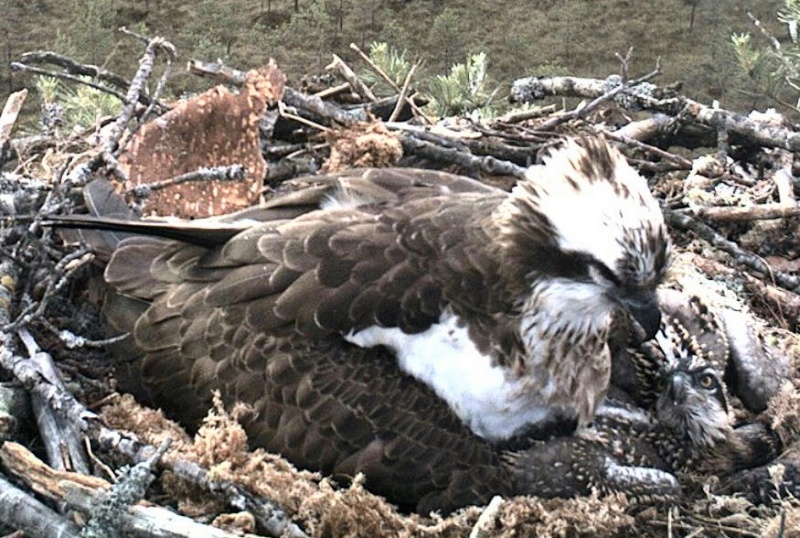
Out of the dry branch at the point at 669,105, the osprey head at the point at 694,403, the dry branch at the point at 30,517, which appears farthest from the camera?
the dry branch at the point at 669,105

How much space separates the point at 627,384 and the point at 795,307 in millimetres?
926

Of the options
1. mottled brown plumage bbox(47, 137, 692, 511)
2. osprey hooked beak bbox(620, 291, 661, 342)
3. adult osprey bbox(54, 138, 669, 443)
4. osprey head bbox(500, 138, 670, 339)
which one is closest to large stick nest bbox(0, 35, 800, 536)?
mottled brown plumage bbox(47, 137, 692, 511)

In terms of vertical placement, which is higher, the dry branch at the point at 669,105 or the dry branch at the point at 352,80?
the dry branch at the point at 352,80

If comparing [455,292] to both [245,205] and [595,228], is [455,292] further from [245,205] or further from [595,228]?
[245,205]

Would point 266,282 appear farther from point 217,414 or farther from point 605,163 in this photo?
point 605,163

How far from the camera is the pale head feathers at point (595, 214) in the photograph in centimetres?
287

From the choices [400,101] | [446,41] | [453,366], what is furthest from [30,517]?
[446,41]

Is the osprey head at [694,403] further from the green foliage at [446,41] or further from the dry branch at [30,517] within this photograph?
the green foliage at [446,41]

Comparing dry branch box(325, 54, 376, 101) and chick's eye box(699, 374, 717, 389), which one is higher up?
dry branch box(325, 54, 376, 101)

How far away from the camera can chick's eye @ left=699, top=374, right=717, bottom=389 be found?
342cm

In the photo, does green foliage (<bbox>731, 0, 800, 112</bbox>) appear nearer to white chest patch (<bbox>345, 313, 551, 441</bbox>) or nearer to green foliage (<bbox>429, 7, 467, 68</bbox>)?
white chest patch (<bbox>345, 313, 551, 441</bbox>)

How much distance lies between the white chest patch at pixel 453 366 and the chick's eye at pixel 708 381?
694 mm

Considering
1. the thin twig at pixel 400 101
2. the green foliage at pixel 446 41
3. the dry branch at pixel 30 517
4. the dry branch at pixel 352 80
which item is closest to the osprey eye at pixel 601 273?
the dry branch at pixel 30 517

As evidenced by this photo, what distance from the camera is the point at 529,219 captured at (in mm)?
3039
